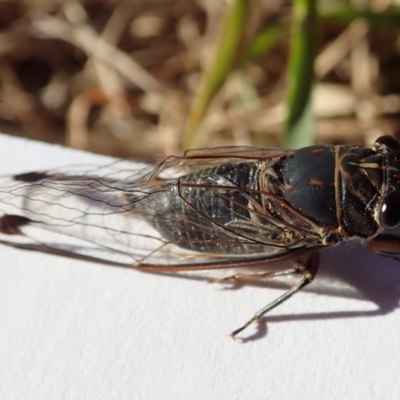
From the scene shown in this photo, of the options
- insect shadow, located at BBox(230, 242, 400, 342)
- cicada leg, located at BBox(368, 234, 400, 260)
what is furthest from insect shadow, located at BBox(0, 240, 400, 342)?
cicada leg, located at BBox(368, 234, 400, 260)

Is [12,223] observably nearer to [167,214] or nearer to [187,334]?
[167,214]

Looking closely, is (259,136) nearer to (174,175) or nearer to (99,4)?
(174,175)

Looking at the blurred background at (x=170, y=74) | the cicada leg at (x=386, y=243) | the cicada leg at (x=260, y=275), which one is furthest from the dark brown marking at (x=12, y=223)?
the cicada leg at (x=386, y=243)

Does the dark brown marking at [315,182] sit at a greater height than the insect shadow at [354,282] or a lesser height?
greater

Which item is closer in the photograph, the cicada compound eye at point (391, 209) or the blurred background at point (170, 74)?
the cicada compound eye at point (391, 209)

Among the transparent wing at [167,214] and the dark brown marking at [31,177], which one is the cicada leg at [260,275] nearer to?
the transparent wing at [167,214]

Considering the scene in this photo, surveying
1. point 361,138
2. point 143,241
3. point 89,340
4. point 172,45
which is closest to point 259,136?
point 361,138
